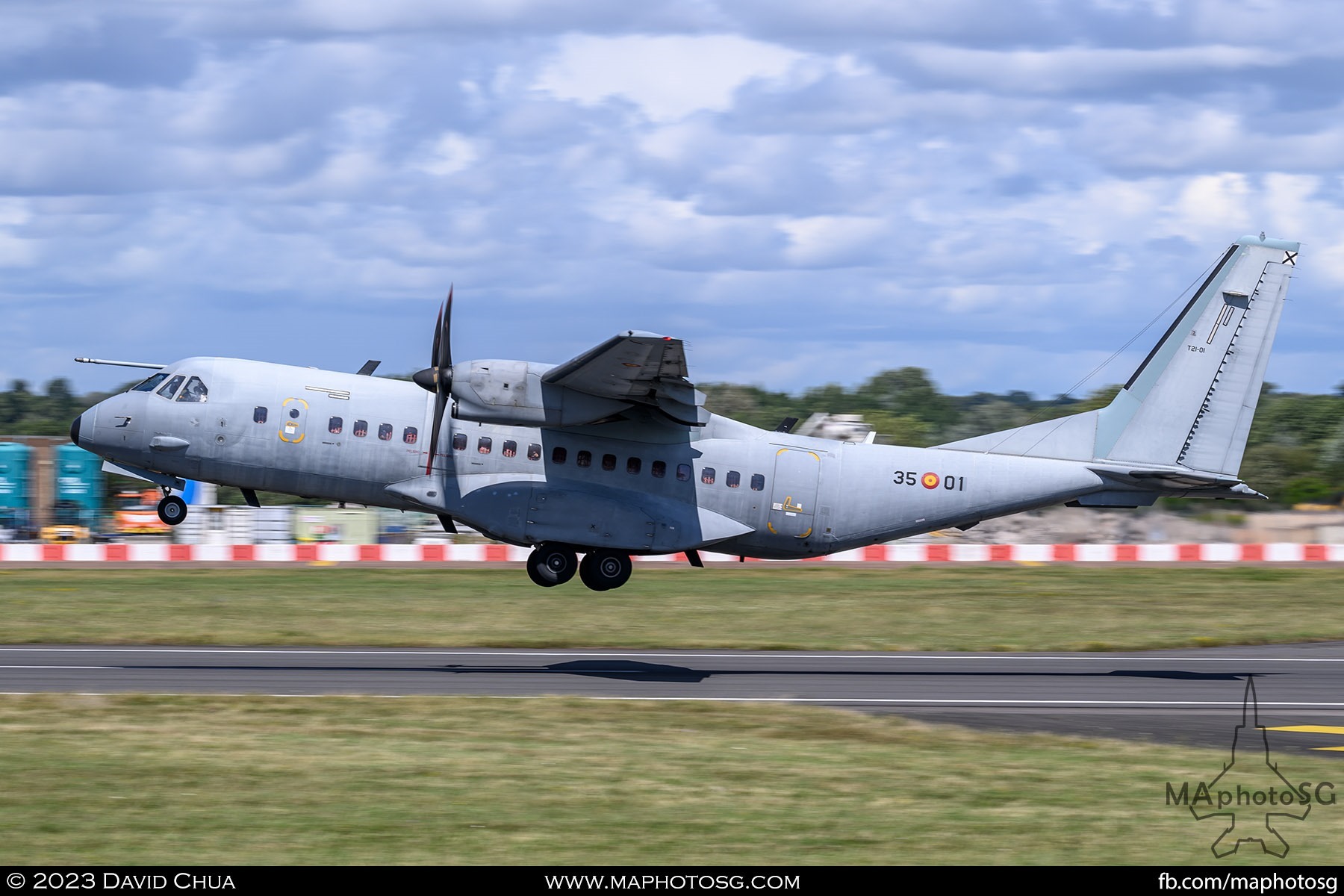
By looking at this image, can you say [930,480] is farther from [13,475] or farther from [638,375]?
[13,475]

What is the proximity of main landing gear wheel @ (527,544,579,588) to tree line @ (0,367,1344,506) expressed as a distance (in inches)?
882

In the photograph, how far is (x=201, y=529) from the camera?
4894 centimetres

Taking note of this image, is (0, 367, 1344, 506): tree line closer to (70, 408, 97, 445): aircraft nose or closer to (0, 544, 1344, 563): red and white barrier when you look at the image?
(0, 544, 1344, 563): red and white barrier

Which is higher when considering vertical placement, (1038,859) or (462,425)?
(462,425)

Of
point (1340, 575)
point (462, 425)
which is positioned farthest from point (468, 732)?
point (1340, 575)

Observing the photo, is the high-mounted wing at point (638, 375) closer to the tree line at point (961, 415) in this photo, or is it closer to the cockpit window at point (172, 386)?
the cockpit window at point (172, 386)

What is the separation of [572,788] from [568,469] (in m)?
8.69

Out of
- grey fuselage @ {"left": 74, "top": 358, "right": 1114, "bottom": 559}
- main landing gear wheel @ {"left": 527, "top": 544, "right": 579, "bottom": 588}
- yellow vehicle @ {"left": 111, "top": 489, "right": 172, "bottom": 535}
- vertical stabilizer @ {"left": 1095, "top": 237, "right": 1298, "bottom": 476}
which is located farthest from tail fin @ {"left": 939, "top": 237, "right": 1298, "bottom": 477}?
yellow vehicle @ {"left": 111, "top": 489, "right": 172, "bottom": 535}

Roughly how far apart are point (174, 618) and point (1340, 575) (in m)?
36.6

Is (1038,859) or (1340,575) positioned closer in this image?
(1038,859)

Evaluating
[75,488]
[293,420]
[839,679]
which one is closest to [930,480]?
[839,679]

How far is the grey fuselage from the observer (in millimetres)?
22609

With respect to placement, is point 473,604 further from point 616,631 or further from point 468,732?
point 468,732

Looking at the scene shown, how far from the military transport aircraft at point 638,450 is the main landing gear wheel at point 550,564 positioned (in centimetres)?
3
